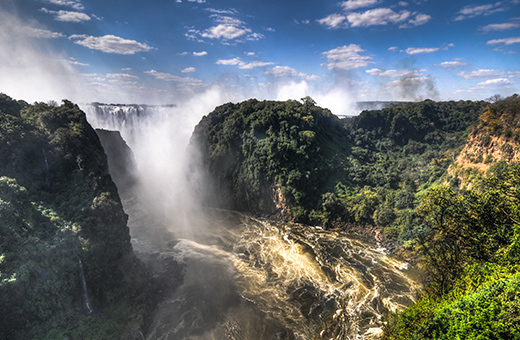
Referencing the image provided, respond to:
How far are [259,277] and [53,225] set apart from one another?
2022 cm

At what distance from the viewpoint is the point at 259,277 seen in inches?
1083

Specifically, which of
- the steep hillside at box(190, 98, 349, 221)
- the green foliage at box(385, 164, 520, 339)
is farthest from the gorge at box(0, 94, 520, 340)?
the steep hillside at box(190, 98, 349, 221)

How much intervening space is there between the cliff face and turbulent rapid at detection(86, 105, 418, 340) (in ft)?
20.0

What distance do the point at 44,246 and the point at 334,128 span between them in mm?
68793

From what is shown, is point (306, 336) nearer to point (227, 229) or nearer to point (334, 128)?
point (227, 229)

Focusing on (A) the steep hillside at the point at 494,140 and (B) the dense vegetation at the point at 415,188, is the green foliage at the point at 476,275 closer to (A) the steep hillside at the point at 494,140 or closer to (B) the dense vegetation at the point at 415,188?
(B) the dense vegetation at the point at 415,188

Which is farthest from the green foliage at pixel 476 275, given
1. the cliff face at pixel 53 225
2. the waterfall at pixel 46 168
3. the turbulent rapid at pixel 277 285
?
the waterfall at pixel 46 168

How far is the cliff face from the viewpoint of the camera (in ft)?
55.6

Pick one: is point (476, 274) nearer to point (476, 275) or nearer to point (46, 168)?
point (476, 275)

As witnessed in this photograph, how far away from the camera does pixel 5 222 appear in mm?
17172

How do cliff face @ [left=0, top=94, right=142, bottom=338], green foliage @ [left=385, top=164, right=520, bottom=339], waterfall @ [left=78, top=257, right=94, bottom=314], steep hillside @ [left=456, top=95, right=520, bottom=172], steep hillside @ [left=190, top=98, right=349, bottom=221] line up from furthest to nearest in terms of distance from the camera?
steep hillside @ [left=190, top=98, right=349, bottom=221]
steep hillside @ [left=456, top=95, right=520, bottom=172]
waterfall @ [left=78, top=257, right=94, bottom=314]
cliff face @ [left=0, top=94, right=142, bottom=338]
green foliage @ [left=385, top=164, right=520, bottom=339]

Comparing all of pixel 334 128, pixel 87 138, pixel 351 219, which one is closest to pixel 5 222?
pixel 87 138

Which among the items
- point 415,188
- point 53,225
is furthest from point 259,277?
point 415,188

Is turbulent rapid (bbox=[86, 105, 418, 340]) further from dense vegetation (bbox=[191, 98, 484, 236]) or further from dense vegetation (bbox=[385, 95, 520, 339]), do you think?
dense vegetation (bbox=[385, 95, 520, 339])
